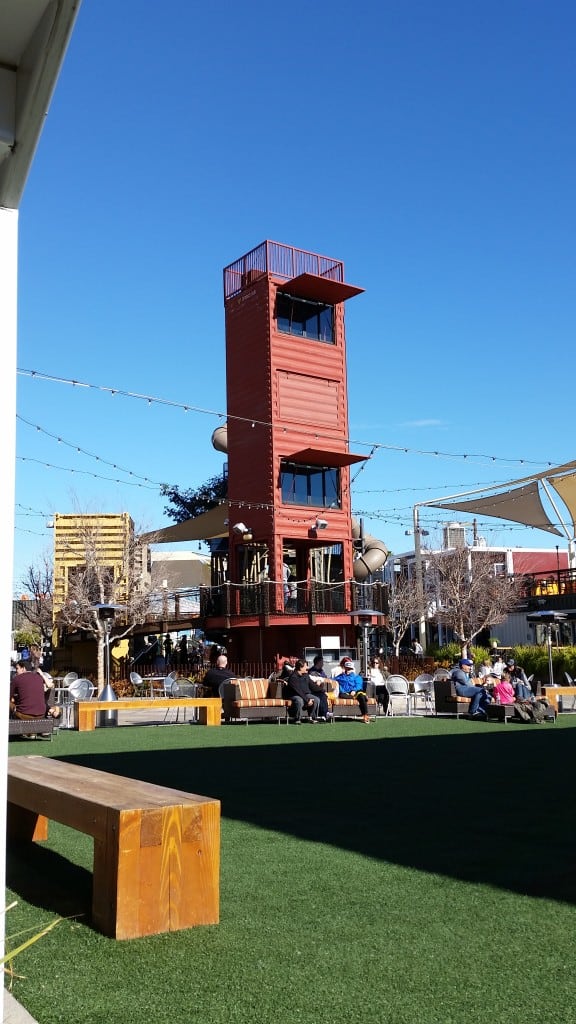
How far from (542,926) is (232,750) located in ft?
25.7

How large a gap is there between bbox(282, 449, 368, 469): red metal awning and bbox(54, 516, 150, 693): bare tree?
738 cm

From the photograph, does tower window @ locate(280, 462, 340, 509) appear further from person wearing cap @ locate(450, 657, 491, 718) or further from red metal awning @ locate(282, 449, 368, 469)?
person wearing cap @ locate(450, 657, 491, 718)

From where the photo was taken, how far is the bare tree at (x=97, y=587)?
30.2m

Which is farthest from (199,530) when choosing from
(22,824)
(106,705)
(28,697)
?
(22,824)

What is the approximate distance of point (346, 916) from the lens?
4062 mm

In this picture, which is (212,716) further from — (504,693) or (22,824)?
(22,824)

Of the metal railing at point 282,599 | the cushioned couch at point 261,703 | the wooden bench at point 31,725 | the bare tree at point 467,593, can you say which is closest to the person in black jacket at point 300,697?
the cushioned couch at point 261,703

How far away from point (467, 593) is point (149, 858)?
35.4m

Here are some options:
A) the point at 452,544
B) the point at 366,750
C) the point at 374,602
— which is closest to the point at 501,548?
the point at 452,544

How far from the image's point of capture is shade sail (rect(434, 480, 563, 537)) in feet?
89.1

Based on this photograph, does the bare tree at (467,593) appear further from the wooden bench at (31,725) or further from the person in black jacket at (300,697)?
the wooden bench at (31,725)

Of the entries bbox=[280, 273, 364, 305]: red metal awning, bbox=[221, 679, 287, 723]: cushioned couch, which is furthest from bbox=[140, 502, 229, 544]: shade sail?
bbox=[221, 679, 287, 723]: cushioned couch

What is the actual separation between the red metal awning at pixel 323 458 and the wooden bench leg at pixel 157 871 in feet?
75.8

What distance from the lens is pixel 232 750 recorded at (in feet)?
37.5
